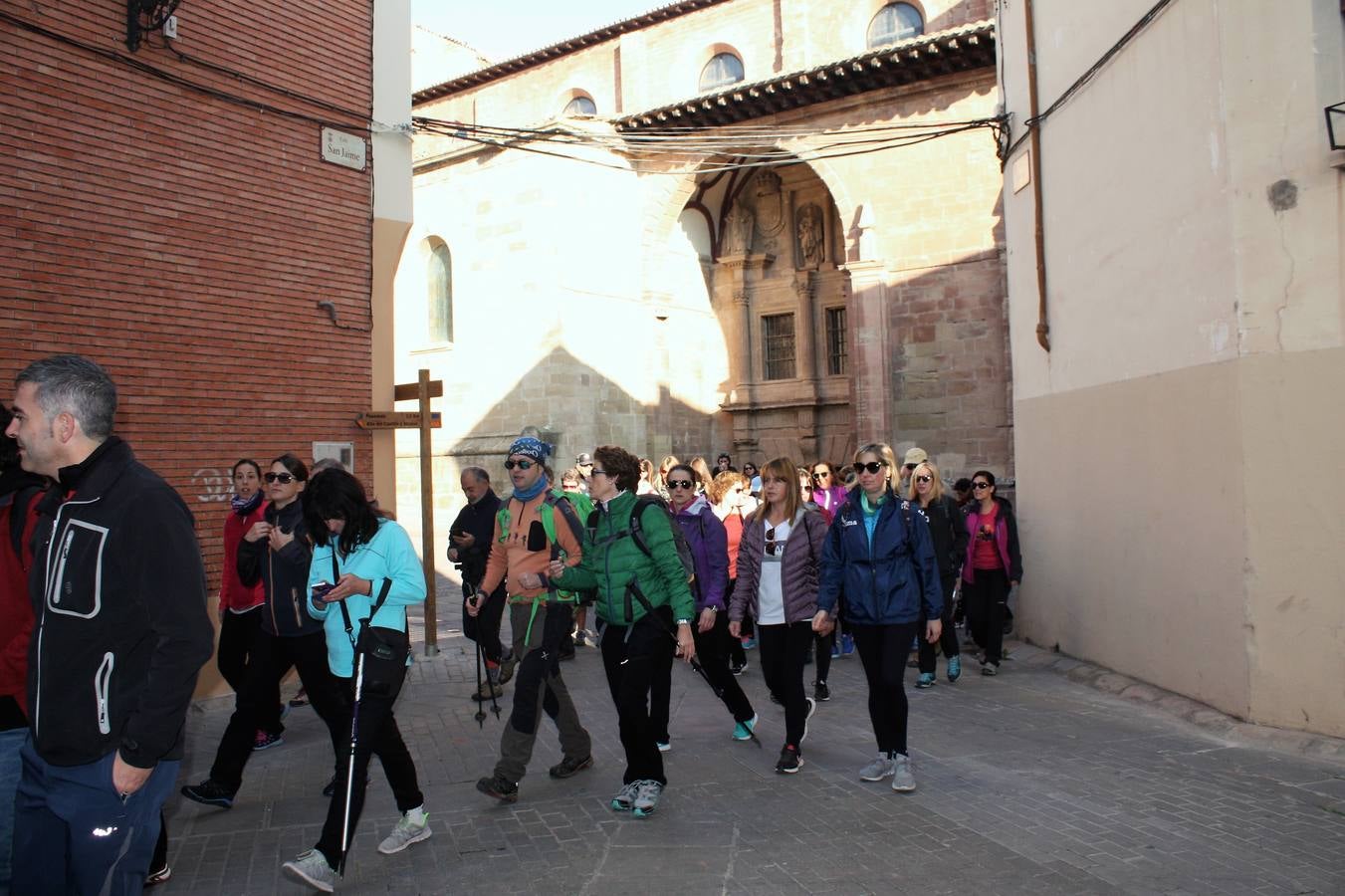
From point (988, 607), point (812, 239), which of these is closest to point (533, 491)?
point (988, 607)

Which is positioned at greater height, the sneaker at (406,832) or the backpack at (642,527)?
the backpack at (642,527)

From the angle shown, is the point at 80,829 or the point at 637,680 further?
the point at 637,680

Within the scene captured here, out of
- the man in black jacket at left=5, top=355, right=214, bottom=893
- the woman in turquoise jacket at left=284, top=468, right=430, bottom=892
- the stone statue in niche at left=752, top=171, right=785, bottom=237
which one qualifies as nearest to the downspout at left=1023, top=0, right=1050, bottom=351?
the woman in turquoise jacket at left=284, top=468, right=430, bottom=892

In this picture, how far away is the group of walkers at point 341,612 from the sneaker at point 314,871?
0.03ft

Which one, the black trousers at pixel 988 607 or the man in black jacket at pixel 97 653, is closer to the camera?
the man in black jacket at pixel 97 653

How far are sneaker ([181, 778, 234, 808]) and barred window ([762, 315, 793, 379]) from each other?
21.0 metres

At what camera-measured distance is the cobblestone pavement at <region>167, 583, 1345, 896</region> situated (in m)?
4.62

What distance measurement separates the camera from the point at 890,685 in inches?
232

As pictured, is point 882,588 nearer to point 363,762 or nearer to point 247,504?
point 363,762

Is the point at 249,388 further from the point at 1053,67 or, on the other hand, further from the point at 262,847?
the point at 1053,67

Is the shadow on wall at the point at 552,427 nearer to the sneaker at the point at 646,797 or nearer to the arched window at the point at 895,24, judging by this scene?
the arched window at the point at 895,24

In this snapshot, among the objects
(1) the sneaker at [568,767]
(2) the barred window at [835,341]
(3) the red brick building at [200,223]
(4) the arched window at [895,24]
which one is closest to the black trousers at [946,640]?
(1) the sneaker at [568,767]

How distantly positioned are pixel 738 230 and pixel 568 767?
20876mm

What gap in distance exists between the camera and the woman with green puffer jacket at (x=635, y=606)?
18.2 feet
